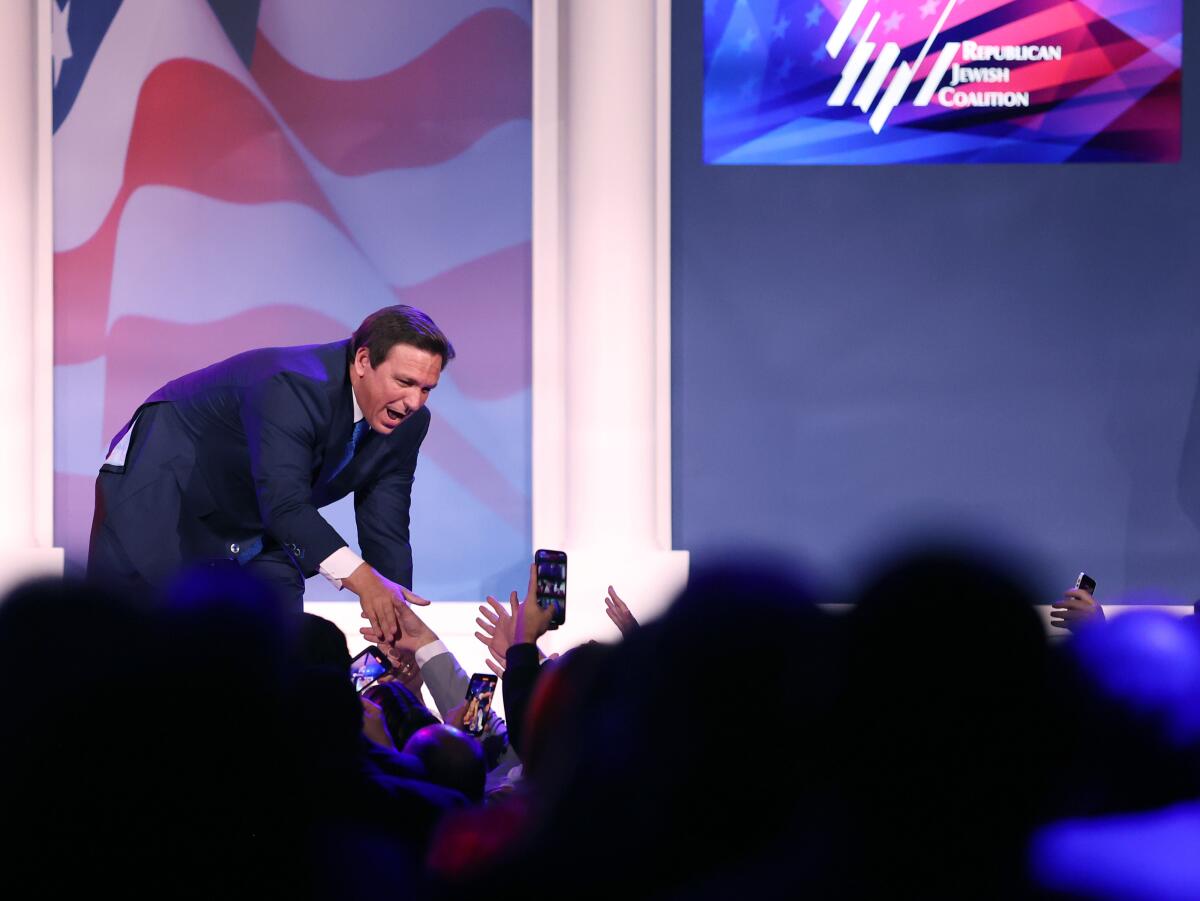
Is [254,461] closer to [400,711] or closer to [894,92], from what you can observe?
[400,711]

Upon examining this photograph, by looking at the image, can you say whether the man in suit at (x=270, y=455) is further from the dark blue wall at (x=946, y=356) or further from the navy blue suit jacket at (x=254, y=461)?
the dark blue wall at (x=946, y=356)

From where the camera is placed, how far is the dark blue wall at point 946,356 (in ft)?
16.0

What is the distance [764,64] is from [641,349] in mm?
1232

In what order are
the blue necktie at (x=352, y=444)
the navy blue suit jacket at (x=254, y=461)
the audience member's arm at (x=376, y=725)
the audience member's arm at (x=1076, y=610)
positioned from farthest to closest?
the blue necktie at (x=352, y=444)
the navy blue suit jacket at (x=254, y=461)
the audience member's arm at (x=1076, y=610)
the audience member's arm at (x=376, y=725)

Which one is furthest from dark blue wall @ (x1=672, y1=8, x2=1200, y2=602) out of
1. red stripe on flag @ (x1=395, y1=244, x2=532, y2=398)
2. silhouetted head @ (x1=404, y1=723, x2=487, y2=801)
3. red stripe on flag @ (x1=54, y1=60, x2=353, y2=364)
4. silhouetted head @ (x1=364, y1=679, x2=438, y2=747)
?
silhouetted head @ (x1=404, y1=723, x2=487, y2=801)

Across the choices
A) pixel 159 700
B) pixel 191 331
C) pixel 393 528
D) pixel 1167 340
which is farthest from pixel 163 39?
pixel 159 700

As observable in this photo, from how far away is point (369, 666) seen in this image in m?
2.43

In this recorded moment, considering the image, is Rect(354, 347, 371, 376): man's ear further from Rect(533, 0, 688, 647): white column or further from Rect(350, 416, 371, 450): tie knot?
Rect(533, 0, 688, 647): white column

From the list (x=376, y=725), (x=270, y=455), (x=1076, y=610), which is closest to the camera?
(x=376, y=725)

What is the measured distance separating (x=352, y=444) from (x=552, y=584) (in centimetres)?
99

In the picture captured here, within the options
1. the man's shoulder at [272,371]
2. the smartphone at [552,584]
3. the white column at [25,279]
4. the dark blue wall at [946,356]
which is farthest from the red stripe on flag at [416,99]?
the smartphone at [552,584]

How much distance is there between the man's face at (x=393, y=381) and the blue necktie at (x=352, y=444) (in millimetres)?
40

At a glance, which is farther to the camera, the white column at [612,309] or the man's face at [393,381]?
the white column at [612,309]

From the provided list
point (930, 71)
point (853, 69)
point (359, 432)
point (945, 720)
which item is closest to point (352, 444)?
point (359, 432)
